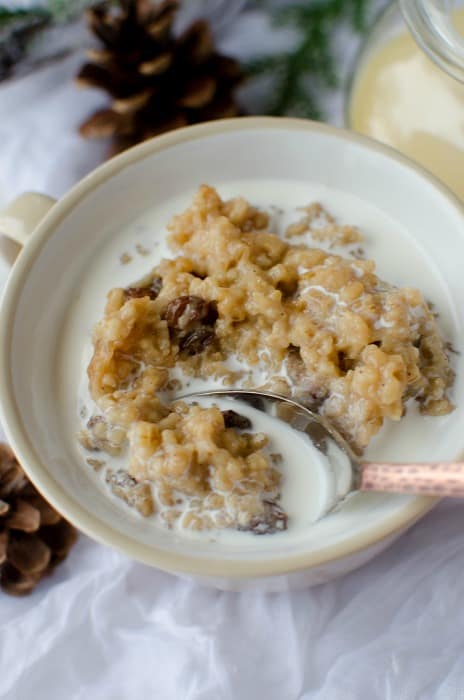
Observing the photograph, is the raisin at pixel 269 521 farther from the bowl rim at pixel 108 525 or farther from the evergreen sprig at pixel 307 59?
the evergreen sprig at pixel 307 59

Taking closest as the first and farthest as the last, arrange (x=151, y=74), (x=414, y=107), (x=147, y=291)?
(x=147, y=291) < (x=414, y=107) < (x=151, y=74)

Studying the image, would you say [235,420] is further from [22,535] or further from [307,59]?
[307,59]

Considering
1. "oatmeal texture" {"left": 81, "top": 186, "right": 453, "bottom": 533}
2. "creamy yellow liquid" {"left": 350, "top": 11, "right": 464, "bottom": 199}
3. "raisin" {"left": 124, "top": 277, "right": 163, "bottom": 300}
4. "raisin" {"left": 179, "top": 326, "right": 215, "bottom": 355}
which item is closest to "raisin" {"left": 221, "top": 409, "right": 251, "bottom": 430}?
"oatmeal texture" {"left": 81, "top": 186, "right": 453, "bottom": 533}

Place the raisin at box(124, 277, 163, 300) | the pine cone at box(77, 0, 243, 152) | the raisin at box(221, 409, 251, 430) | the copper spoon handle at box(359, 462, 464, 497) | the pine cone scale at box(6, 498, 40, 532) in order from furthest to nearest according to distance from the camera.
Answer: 1. the pine cone at box(77, 0, 243, 152)
2. the pine cone scale at box(6, 498, 40, 532)
3. the raisin at box(124, 277, 163, 300)
4. the raisin at box(221, 409, 251, 430)
5. the copper spoon handle at box(359, 462, 464, 497)

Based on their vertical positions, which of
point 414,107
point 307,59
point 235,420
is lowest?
point 235,420

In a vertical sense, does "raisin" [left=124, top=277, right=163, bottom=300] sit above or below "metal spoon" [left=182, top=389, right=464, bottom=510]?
below

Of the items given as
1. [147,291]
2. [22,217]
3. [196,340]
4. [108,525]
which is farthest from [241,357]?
[22,217]

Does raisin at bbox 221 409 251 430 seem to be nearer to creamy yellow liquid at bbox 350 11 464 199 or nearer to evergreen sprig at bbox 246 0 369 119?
creamy yellow liquid at bbox 350 11 464 199
